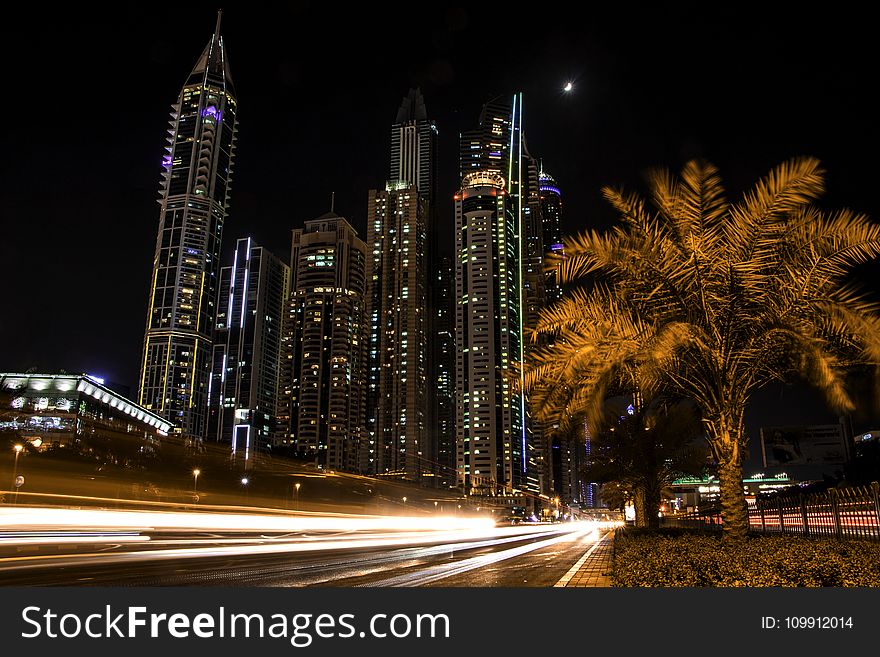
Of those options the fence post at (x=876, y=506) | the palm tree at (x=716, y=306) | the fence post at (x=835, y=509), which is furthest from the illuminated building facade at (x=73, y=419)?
the fence post at (x=876, y=506)

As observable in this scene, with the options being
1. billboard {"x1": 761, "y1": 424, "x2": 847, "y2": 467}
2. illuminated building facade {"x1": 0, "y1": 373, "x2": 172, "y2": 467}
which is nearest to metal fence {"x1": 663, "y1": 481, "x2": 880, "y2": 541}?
illuminated building facade {"x1": 0, "y1": 373, "x2": 172, "y2": 467}

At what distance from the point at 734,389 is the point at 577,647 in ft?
25.8

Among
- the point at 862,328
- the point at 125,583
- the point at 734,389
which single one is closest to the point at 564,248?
the point at 734,389

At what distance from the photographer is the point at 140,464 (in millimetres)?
45375

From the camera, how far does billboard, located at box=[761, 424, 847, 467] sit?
4300 cm

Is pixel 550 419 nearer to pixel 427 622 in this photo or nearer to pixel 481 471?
pixel 427 622

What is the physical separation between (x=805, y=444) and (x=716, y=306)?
3996cm

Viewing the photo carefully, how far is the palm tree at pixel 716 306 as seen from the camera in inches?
399

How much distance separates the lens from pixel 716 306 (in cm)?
1072

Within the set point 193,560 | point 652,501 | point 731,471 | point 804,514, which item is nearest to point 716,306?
point 731,471

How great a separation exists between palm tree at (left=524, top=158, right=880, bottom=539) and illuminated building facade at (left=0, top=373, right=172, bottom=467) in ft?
80.3

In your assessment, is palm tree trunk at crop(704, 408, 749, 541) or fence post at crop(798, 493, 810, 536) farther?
fence post at crop(798, 493, 810, 536)

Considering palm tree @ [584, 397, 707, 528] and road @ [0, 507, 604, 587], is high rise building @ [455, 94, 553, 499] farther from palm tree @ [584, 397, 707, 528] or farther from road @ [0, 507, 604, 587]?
road @ [0, 507, 604, 587]

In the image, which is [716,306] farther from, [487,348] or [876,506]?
[487,348]
